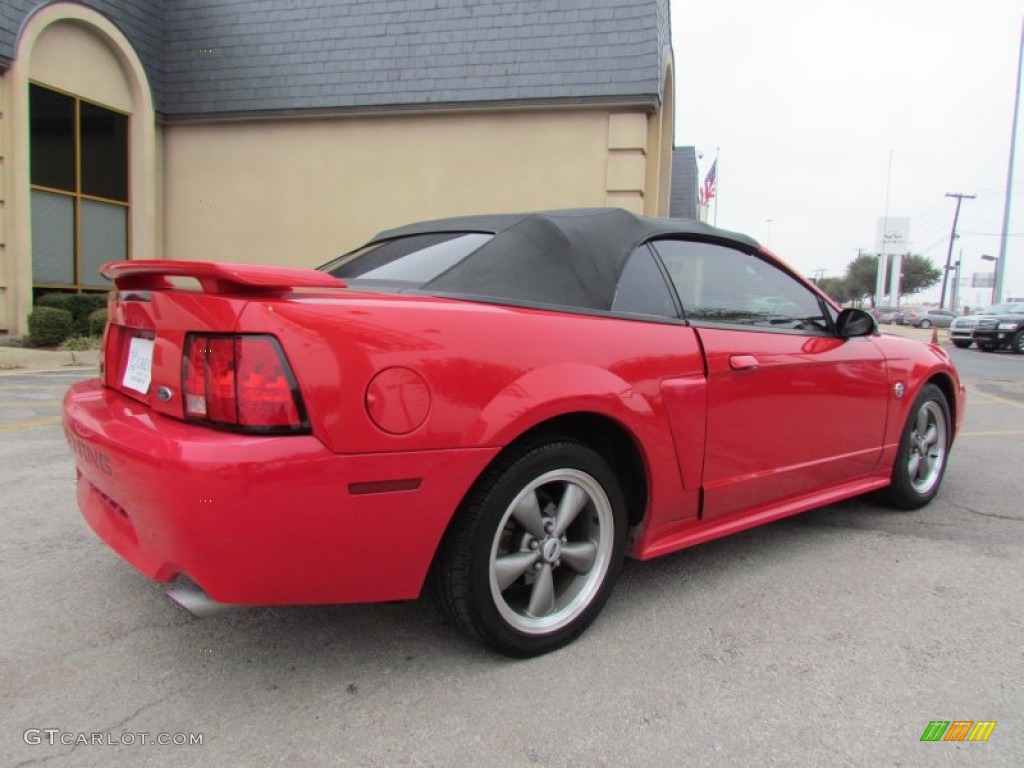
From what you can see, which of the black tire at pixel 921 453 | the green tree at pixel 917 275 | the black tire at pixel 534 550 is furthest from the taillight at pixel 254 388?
the green tree at pixel 917 275

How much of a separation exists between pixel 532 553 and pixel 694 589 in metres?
0.96

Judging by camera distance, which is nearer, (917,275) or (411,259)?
(411,259)

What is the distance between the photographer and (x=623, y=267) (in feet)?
9.07

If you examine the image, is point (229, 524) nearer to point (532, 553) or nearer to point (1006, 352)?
point (532, 553)

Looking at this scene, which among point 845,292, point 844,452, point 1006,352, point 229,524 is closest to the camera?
point 229,524

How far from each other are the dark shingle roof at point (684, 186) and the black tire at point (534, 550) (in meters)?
22.6

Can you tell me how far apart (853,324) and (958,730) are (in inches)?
77.7

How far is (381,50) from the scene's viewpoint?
11.9 m

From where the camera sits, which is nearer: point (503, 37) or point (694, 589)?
point (694, 589)

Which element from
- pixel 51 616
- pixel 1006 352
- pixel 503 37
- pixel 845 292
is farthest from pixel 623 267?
pixel 845 292

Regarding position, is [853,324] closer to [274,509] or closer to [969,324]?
[274,509]

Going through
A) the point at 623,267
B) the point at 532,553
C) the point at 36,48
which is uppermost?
the point at 36,48

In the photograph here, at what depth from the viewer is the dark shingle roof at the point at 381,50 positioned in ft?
35.6

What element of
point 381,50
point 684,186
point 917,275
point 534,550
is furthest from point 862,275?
point 534,550
